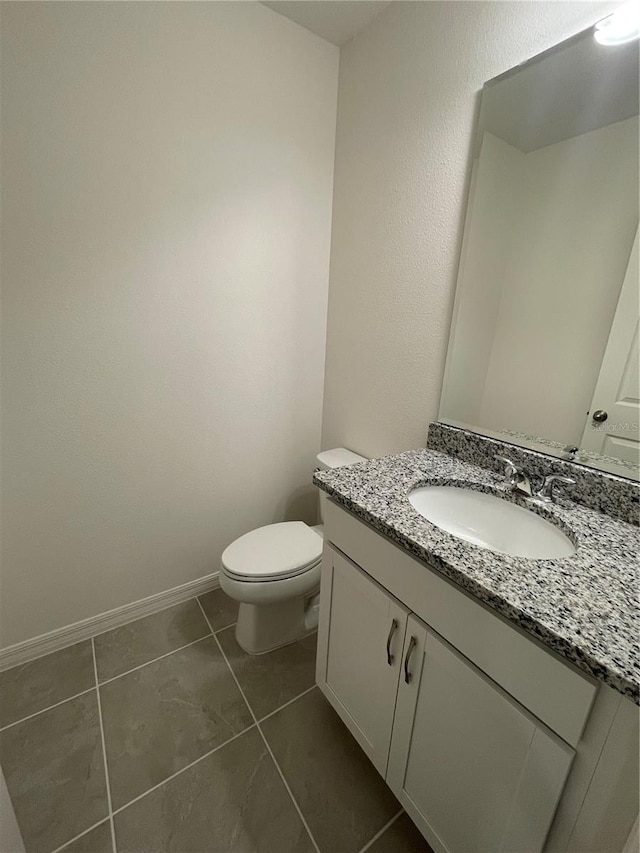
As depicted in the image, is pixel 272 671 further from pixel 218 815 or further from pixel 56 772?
pixel 56 772

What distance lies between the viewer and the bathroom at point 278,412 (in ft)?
2.54

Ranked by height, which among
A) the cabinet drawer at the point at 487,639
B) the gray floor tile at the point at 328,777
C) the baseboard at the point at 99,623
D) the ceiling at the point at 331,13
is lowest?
the gray floor tile at the point at 328,777

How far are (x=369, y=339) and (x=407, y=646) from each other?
116 cm

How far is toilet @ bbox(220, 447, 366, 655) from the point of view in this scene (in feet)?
4.40

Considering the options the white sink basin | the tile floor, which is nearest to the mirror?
the white sink basin

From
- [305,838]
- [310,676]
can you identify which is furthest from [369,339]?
[305,838]

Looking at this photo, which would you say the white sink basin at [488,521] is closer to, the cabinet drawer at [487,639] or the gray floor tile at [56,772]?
the cabinet drawer at [487,639]

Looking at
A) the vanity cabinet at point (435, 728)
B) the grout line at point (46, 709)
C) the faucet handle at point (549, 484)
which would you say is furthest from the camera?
the grout line at point (46, 709)

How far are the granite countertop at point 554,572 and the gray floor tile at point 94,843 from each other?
41.8 inches

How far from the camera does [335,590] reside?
3.53ft

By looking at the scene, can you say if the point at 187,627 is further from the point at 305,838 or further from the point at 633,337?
the point at 633,337

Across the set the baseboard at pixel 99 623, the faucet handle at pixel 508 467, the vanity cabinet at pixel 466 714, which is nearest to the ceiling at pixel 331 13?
the faucet handle at pixel 508 467

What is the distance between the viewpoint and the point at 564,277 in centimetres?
101

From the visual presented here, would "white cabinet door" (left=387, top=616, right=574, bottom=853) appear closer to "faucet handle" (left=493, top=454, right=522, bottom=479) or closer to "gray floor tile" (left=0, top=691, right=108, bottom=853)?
"faucet handle" (left=493, top=454, right=522, bottom=479)
